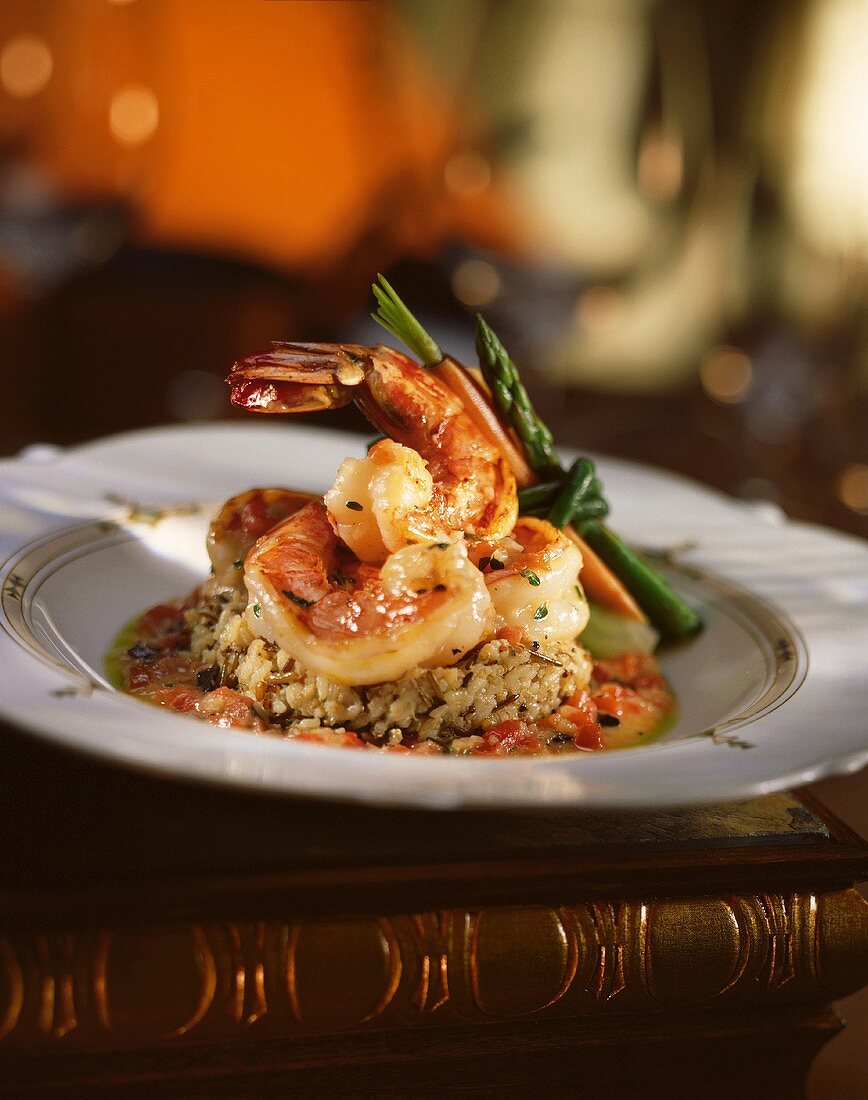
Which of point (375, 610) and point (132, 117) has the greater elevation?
point (132, 117)

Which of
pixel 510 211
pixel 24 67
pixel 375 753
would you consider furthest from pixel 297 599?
pixel 510 211

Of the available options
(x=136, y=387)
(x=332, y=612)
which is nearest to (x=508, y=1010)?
(x=332, y=612)

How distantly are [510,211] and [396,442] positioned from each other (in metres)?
2.64

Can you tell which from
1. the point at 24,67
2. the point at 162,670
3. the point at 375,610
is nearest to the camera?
the point at 375,610

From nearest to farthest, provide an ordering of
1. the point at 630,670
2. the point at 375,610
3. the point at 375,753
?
the point at 375,753 → the point at 375,610 → the point at 630,670

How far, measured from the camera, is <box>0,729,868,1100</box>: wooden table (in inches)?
52.1

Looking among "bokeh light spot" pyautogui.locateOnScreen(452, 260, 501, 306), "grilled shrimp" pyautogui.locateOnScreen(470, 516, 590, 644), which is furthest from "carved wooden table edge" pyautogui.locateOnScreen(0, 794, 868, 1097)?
"bokeh light spot" pyautogui.locateOnScreen(452, 260, 501, 306)

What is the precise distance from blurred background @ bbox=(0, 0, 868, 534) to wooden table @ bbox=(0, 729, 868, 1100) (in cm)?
258

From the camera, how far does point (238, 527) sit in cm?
205

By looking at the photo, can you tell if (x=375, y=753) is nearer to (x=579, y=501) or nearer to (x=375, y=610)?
(x=375, y=610)

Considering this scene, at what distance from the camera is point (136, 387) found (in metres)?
5.29

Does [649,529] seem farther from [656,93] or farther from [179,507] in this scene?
[656,93]

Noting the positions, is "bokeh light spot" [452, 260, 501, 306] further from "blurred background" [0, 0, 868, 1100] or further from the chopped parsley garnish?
the chopped parsley garnish

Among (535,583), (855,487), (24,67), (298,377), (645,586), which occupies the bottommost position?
(855,487)
